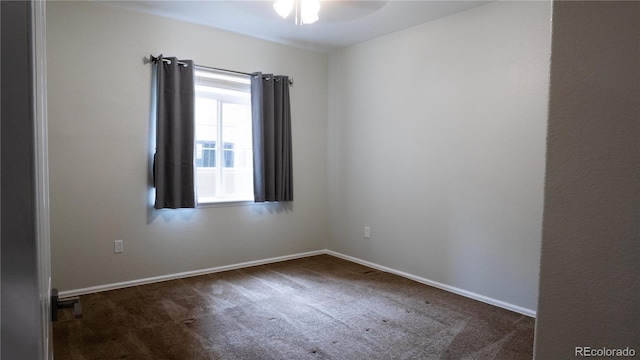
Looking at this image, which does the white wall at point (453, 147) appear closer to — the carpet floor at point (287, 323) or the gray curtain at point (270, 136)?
the carpet floor at point (287, 323)

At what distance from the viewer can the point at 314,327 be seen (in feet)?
8.43

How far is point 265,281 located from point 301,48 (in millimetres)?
2730

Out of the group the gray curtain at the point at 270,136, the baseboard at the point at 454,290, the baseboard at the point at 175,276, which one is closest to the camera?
the baseboard at the point at 454,290

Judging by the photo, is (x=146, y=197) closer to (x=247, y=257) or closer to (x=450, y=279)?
(x=247, y=257)

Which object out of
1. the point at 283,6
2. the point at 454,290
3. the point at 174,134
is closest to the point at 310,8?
the point at 283,6

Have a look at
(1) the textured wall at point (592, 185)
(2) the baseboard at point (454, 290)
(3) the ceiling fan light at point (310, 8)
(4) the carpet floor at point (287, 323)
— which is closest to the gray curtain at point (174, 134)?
(4) the carpet floor at point (287, 323)

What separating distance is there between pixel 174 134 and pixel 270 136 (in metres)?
1.04

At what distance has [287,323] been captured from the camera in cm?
263

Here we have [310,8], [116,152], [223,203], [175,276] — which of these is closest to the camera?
[310,8]

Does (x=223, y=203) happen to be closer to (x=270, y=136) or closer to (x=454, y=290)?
(x=270, y=136)

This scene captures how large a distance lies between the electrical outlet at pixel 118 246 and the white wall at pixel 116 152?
31 mm

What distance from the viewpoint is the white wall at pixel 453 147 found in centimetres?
283

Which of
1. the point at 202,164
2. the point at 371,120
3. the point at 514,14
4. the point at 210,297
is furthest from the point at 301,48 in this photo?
the point at 210,297

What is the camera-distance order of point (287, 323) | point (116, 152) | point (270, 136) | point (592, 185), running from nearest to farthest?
point (592, 185) < point (287, 323) < point (116, 152) < point (270, 136)
